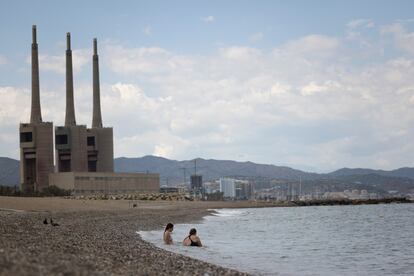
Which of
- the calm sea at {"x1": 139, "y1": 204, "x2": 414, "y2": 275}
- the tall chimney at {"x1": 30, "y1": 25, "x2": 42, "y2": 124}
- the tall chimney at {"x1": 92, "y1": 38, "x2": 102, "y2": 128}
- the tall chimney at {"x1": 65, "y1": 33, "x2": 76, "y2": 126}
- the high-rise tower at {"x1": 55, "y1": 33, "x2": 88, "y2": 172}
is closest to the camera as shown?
the calm sea at {"x1": 139, "y1": 204, "x2": 414, "y2": 275}

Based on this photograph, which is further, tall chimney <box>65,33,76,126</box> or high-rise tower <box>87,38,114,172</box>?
high-rise tower <box>87,38,114,172</box>

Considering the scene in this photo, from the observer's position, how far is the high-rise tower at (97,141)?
13662 centimetres

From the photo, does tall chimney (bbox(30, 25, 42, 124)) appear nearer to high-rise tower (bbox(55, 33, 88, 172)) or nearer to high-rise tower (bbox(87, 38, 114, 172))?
high-rise tower (bbox(55, 33, 88, 172))

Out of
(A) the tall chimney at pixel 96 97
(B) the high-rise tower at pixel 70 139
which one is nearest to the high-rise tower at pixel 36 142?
(B) the high-rise tower at pixel 70 139

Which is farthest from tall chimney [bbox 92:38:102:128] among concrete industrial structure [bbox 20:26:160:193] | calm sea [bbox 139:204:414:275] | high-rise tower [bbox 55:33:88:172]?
calm sea [bbox 139:204:414:275]

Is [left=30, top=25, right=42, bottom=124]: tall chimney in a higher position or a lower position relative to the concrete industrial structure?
higher

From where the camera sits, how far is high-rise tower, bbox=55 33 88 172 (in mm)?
131375

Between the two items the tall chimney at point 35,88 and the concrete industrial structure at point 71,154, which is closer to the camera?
the concrete industrial structure at point 71,154

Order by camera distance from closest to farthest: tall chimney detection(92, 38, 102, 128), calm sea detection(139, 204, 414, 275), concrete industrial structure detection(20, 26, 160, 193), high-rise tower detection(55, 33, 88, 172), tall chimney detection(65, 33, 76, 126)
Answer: calm sea detection(139, 204, 414, 275) → concrete industrial structure detection(20, 26, 160, 193) → high-rise tower detection(55, 33, 88, 172) → tall chimney detection(65, 33, 76, 126) → tall chimney detection(92, 38, 102, 128)

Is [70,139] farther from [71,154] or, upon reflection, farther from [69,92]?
[69,92]

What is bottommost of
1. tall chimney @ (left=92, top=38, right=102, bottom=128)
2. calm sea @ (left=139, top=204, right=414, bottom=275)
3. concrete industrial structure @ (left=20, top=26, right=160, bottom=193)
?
calm sea @ (left=139, top=204, right=414, bottom=275)

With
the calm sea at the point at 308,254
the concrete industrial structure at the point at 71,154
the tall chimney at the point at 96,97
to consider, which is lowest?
the calm sea at the point at 308,254

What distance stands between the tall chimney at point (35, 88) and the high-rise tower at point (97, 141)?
44.3ft

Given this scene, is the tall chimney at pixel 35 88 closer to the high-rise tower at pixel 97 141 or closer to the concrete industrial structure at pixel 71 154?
the concrete industrial structure at pixel 71 154
